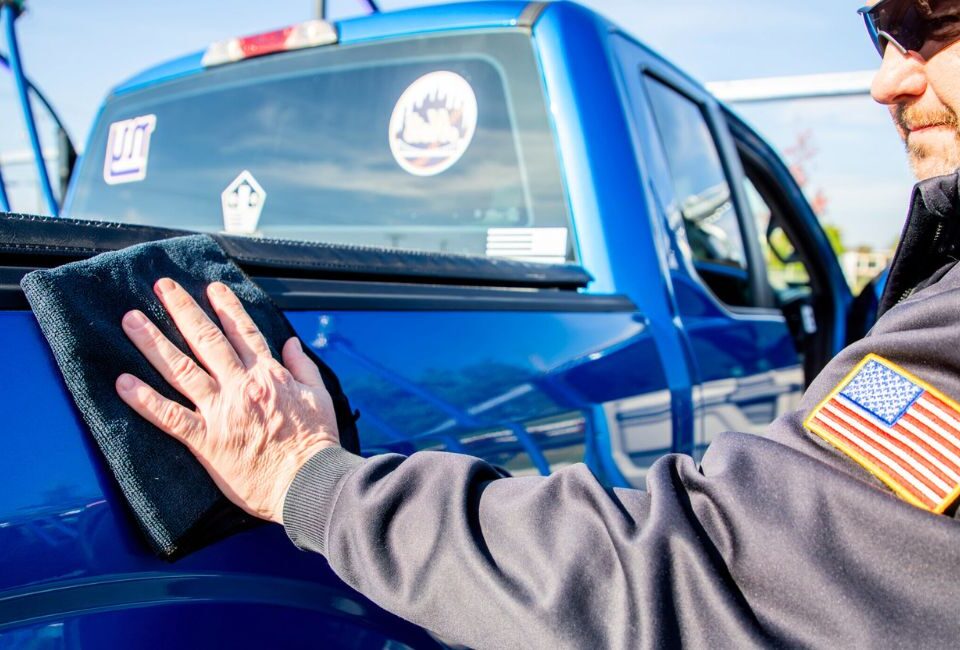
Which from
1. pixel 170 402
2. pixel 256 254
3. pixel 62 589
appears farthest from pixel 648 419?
pixel 62 589

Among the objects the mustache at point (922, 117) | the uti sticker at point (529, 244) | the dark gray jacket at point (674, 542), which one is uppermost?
the mustache at point (922, 117)

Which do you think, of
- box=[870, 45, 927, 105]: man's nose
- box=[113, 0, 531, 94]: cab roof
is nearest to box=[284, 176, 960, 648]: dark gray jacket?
box=[870, 45, 927, 105]: man's nose

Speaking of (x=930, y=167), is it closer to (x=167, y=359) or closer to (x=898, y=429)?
(x=898, y=429)

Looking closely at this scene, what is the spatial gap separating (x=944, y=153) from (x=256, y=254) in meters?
0.99

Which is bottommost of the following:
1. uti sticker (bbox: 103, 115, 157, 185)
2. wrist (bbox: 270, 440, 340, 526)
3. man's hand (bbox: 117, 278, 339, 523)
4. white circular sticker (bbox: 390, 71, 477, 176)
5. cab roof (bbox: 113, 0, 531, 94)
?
wrist (bbox: 270, 440, 340, 526)

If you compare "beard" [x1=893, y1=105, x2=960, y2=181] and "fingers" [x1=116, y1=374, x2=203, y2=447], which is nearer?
"fingers" [x1=116, y1=374, x2=203, y2=447]

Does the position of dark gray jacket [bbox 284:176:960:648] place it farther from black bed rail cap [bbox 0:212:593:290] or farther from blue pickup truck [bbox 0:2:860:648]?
black bed rail cap [bbox 0:212:593:290]

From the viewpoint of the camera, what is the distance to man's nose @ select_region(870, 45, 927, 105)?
4.25 ft

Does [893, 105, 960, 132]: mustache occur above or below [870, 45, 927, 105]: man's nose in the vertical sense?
below

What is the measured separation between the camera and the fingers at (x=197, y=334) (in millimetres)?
1112

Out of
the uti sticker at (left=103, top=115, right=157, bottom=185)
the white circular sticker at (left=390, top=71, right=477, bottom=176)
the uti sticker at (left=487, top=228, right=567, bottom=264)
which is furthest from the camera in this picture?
the uti sticker at (left=103, top=115, right=157, bottom=185)

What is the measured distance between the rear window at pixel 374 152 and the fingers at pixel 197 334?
1.06m

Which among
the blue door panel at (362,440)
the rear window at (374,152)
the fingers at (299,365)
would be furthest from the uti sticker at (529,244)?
the fingers at (299,365)

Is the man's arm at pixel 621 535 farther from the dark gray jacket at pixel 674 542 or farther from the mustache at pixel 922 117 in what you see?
the mustache at pixel 922 117
